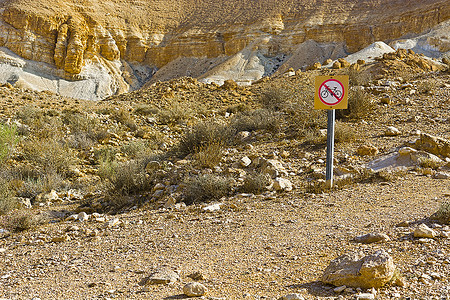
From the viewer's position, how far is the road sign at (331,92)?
18.0 ft

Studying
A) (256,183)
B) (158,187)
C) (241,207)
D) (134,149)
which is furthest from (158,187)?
(134,149)

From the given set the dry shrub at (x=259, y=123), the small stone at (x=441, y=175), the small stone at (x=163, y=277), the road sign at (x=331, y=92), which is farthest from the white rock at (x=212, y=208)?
the dry shrub at (x=259, y=123)

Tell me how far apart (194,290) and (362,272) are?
119 centimetres

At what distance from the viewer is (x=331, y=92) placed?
219 inches

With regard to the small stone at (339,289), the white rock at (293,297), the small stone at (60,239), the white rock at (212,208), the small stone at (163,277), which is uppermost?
the white rock at (293,297)

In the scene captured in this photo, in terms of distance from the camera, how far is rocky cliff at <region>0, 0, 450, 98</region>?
148 feet

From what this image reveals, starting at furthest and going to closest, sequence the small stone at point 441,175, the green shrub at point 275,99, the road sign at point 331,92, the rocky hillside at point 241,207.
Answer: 1. the green shrub at point 275,99
2. the small stone at point 441,175
3. the road sign at point 331,92
4. the rocky hillside at point 241,207

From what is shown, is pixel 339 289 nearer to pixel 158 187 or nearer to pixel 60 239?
pixel 60 239

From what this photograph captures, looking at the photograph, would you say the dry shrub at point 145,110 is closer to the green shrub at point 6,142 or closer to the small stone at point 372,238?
the green shrub at point 6,142

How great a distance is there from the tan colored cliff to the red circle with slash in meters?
41.2

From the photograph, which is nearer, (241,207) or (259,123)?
(241,207)

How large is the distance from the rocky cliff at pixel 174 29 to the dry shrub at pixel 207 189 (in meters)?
42.3

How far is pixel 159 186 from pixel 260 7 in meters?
49.6

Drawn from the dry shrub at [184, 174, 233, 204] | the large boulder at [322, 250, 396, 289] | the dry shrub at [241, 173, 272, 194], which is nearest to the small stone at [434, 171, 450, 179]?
the dry shrub at [241, 173, 272, 194]
